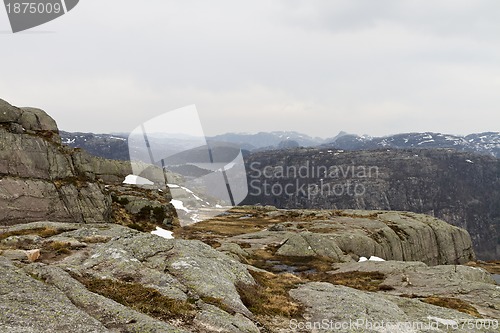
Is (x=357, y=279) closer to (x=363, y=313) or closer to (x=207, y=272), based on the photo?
(x=363, y=313)

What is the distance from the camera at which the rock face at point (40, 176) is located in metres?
53.6

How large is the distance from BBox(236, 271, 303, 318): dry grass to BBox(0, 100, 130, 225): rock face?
44238 mm

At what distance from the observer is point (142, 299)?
747 inches

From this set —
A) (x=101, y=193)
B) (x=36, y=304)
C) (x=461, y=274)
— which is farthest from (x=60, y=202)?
(x=461, y=274)

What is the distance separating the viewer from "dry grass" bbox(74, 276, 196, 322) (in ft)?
58.4

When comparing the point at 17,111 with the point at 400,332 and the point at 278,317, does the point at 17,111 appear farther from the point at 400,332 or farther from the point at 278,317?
the point at 400,332

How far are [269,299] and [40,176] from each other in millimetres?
52805

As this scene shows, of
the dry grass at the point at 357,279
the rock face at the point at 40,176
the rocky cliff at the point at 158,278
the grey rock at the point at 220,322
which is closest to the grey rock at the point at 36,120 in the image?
the rock face at the point at 40,176

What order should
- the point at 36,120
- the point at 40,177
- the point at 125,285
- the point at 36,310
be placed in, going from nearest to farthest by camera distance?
the point at 36,310, the point at 125,285, the point at 40,177, the point at 36,120

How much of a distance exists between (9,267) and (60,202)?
44.6 m

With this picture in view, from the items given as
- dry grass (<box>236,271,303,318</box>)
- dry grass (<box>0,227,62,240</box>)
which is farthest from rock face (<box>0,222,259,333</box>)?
dry grass (<box>0,227,62,240</box>)

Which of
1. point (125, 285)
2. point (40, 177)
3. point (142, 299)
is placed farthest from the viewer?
point (40, 177)

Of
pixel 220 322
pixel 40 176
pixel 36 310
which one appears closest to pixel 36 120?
pixel 40 176

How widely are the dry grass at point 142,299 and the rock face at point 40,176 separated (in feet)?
136
